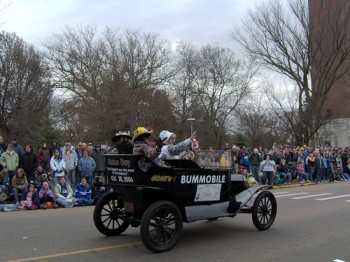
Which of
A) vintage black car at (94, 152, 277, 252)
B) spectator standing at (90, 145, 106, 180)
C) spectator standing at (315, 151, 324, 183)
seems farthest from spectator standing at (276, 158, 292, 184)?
vintage black car at (94, 152, 277, 252)

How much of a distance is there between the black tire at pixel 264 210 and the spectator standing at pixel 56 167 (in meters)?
7.93

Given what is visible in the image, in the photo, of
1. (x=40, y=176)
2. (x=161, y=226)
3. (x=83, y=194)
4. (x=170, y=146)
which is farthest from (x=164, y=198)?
(x=40, y=176)

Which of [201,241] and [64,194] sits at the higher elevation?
[64,194]

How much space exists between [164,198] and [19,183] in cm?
797

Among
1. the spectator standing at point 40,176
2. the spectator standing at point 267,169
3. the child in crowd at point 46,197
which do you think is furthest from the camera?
the spectator standing at point 267,169

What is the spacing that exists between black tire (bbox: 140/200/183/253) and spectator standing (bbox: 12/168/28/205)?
7.71 meters

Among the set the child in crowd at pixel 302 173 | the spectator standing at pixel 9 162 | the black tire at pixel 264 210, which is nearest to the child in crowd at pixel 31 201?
the spectator standing at pixel 9 162

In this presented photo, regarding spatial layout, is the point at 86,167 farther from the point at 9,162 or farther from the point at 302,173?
the point at 302,173

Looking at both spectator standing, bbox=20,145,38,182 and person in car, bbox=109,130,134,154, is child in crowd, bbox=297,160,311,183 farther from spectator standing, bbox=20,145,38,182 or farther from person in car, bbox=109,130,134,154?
person in car, bbox=109,130,134,154

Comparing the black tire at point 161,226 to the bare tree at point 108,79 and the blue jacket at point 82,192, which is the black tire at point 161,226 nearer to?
the blue jacket at point 82,192

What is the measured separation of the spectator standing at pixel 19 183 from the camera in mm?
12727

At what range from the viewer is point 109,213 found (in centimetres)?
729

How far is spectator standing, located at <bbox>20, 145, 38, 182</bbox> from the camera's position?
13844 mm

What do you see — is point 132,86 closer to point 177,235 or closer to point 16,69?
point 16,69
